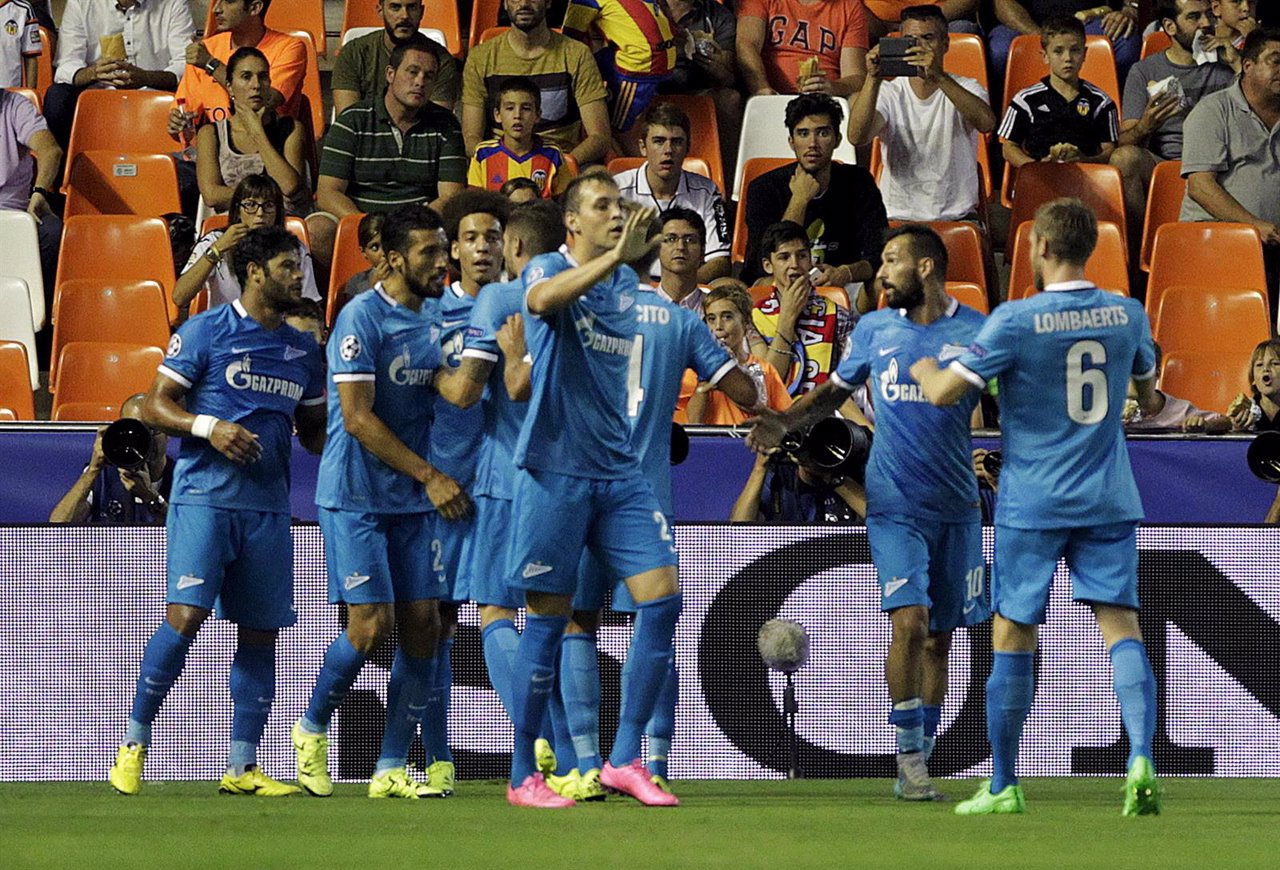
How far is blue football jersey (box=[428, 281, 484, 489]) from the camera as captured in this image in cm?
771

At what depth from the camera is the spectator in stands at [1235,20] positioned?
13.1m

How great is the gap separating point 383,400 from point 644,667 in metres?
1.43

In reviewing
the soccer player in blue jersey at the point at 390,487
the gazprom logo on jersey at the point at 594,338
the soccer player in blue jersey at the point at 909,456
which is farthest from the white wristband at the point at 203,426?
the soccer player in blue jersey at the point at 909,456

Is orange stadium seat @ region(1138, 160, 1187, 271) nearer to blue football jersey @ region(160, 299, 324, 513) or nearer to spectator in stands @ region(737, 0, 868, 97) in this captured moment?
spectator in stands @ region(737, 0, 868, 97)

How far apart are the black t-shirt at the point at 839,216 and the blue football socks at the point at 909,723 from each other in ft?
14.0

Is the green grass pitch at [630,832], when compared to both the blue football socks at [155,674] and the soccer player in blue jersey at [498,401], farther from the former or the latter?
the soccer player in blue jersey at [498,401]

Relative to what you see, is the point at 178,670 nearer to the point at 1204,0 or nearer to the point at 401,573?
the point at 401,573

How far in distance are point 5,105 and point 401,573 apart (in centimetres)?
630

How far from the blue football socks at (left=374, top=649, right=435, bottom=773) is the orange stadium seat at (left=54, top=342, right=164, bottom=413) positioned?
3751 mm

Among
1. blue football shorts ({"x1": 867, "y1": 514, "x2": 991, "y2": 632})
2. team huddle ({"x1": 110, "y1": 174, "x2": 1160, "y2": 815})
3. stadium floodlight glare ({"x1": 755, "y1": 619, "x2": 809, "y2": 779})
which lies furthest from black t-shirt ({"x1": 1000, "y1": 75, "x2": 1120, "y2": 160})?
blue football shorts ({"x1": 867, "y1": 514, "x2": 991, "y2": 632})

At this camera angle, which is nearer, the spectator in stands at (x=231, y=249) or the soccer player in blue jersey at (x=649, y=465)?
the soccer player in blue jersey at (x=649, y=465)

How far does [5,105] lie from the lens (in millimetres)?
12453

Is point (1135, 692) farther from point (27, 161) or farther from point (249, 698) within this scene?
point (27, 161)

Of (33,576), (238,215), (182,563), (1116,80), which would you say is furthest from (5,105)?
(1116,80)
